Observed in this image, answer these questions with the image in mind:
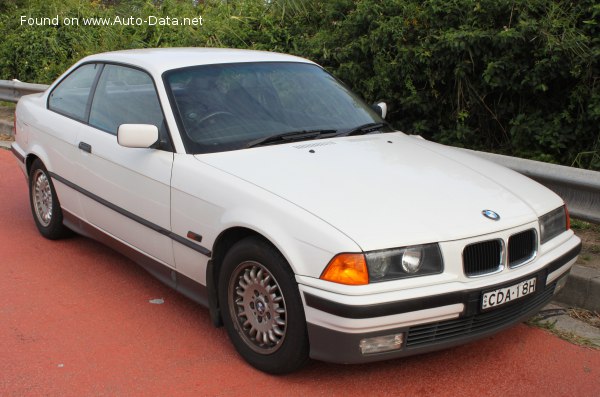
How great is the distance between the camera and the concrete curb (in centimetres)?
466

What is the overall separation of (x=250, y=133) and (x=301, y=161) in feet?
1.63

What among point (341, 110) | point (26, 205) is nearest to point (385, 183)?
point (341, 110)

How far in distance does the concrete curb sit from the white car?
0.44 meters

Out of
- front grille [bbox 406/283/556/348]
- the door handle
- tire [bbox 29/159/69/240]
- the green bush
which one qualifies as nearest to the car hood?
front grille [bbox 406/283/556/348]

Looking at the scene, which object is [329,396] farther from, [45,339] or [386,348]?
[45,339]

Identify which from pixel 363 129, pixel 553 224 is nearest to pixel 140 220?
pixel 363 129

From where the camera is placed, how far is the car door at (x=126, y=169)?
14.8 feet

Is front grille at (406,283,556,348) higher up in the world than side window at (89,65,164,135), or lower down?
lower down

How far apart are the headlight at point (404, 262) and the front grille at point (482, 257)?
0.16m

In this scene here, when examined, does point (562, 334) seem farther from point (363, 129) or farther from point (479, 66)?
point (479, 66)

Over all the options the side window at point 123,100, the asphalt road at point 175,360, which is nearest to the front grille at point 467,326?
the asphalt road at point 175,360

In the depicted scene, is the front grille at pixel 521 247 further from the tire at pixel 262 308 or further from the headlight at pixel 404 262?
the tire at pixel 262 308

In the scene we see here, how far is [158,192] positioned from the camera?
14.7 ft

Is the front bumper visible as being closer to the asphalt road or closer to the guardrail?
the asphalt road
